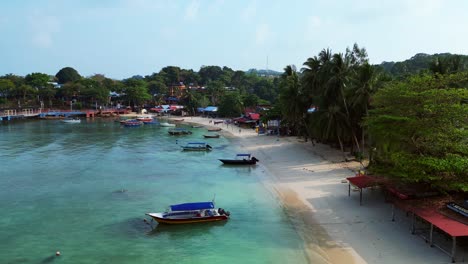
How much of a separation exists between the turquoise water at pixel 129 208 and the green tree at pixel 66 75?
135m

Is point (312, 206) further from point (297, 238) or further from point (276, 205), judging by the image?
point (297, 238)

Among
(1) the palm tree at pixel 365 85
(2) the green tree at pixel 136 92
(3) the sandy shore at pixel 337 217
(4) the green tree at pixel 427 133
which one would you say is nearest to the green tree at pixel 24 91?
(2) the green tree at pixel 136 92

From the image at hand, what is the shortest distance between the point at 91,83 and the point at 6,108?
2876 cm

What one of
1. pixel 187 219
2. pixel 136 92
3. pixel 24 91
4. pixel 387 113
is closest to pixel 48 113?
pixel 24 91

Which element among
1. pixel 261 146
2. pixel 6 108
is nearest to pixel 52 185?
pixel 261 146

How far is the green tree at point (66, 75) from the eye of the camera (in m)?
186

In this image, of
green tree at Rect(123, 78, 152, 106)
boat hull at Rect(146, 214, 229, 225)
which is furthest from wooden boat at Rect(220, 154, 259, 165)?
green tree at Rect(123, 78, 152, 106)

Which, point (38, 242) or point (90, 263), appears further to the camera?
point (38, 242)

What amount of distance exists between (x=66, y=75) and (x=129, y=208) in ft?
568

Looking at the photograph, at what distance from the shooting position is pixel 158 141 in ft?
243

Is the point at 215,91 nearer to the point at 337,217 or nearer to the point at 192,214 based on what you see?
the point at 192,214

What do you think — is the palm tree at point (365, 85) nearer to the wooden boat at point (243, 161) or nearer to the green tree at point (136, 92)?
the wooden boat at point (243, 161)

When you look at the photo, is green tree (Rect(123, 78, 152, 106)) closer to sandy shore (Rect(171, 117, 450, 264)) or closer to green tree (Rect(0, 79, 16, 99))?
green tree (Rect(0, 79, 16, 99))

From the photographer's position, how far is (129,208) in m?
32.2
